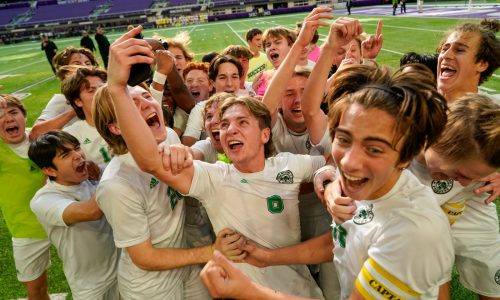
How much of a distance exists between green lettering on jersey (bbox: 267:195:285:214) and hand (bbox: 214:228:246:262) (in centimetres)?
27

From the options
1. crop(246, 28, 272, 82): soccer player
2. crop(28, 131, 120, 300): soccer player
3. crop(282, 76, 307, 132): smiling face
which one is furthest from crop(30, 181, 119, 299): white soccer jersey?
crop(246, 28, 272, 82): soccer player

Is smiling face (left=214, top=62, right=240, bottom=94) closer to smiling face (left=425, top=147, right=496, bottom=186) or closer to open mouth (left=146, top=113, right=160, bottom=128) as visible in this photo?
open mouth (left=146, top=113, right=160, bottom=128)

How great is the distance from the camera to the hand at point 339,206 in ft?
5.25

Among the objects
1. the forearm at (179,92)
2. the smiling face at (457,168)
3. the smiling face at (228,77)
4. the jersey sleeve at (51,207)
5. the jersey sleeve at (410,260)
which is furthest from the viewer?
the smiling face at (228,77)

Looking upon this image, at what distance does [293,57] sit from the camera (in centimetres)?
236

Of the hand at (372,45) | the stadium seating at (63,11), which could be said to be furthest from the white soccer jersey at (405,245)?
the stadium seating at (63,11)

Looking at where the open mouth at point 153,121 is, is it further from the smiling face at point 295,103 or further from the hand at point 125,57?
the smiling face at point 295,103

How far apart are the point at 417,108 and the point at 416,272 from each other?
624 millimetres

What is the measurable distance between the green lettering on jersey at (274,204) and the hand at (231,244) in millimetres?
269

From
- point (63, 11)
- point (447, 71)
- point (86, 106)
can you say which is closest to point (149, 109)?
point (86, 106)

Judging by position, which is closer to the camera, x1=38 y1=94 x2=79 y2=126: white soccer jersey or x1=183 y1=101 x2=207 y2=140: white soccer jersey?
x1=183 y1=101 x2=207 y2=140: white soccer jersey

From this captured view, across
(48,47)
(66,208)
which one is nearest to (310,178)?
(66,208)

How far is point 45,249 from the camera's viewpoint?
3.02m

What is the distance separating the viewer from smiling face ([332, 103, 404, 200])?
4.33 feet
